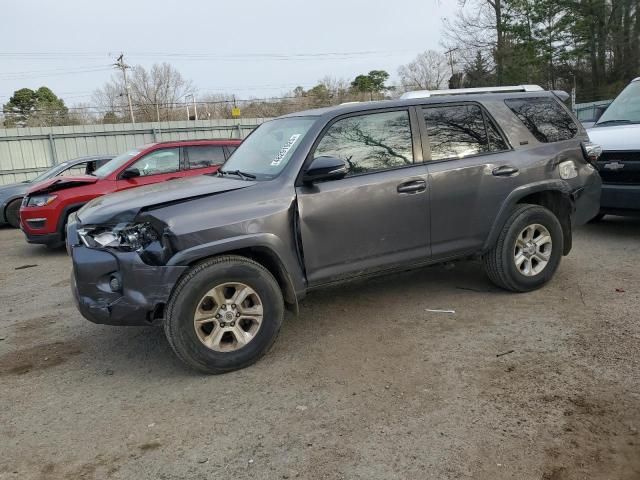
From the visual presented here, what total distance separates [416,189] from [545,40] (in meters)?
32.8

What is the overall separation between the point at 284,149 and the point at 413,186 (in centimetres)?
108

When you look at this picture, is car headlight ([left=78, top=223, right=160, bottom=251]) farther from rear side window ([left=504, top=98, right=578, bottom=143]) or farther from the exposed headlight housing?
the exposed headlight housing

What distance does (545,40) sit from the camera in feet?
105

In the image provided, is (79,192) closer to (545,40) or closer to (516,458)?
(516,458)

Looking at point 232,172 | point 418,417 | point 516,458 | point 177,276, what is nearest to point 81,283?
point 177,276

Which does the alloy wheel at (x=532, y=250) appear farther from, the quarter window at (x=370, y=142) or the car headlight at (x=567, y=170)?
the quarter window at (x=370, y=142)

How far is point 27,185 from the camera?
11.6m

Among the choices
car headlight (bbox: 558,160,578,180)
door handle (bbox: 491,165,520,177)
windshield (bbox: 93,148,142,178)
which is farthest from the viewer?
windshield (bbox: 93,148,142,178)

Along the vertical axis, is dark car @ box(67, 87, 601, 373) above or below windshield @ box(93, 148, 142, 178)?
below

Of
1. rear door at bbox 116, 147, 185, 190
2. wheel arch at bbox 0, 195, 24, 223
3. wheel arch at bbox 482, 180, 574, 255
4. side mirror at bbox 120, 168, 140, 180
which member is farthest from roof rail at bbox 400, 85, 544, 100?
wheel arch at bbox 0, 195, 24, 223

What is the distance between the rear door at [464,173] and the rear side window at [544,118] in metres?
0.39

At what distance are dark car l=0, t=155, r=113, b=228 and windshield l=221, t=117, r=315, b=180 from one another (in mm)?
7052

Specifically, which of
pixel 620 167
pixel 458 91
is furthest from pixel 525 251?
pixel 620 167

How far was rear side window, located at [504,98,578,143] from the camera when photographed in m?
4.91
